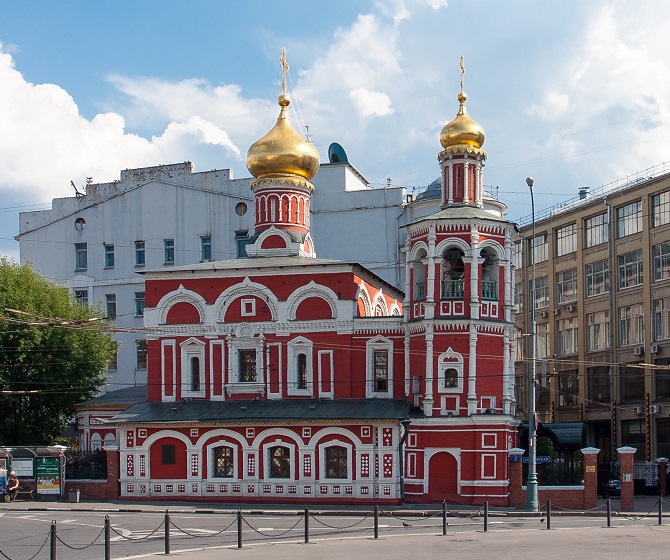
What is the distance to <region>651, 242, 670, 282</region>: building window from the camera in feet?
168

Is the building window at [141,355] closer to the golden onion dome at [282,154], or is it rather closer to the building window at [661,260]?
the golden onion dome at [282,154]

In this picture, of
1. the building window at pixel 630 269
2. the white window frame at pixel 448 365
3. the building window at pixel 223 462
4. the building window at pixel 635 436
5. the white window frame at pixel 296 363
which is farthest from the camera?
the building window at pixel 630 269

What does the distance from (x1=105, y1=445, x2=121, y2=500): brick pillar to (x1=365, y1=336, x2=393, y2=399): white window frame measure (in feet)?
30.2

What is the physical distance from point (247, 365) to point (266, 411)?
2458mm

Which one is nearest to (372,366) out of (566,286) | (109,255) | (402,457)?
(402,457)

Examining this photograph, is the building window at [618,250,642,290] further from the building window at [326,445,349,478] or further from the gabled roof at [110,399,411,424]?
the building window at [326,445,349,478]

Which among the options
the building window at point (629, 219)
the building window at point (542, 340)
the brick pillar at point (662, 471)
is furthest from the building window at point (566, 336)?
the brick pillar at point (662, 471)

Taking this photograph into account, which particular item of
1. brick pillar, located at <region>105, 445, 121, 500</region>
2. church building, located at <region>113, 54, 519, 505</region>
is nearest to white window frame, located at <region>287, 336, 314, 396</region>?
church building, located at <region>113, 54, 519, 505</region>

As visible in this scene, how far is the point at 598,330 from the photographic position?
56.4 m

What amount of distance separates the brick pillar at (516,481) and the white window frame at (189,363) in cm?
1176

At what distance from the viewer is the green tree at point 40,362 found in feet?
150

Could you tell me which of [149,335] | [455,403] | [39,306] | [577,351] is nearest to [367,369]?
[455,403]

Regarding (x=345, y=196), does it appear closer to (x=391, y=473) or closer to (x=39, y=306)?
(x=39, y=306)

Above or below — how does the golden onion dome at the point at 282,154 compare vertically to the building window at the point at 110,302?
above
